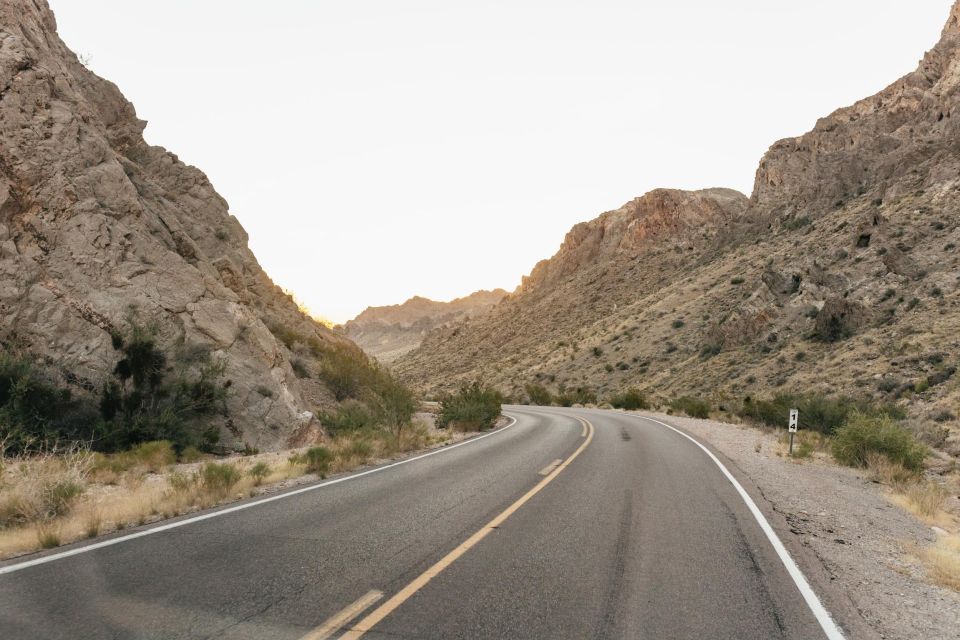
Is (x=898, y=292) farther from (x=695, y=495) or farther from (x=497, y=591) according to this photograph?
(x=497, y=591)

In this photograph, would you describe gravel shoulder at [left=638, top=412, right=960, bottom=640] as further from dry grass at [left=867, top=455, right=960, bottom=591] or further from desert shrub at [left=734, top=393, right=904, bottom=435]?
desert shrub at [left=734, top=393, right=904, bottom=435]

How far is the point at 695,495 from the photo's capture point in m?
9.82

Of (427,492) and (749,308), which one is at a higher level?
(749,308)

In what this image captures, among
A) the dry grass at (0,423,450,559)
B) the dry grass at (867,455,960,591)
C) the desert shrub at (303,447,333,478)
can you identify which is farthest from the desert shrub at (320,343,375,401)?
the dry grass at (867,455,960,591)

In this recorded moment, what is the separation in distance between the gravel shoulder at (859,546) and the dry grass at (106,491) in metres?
8.13

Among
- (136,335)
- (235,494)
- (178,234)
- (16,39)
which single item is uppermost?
(16,39)

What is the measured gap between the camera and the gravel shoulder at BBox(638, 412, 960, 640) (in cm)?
498

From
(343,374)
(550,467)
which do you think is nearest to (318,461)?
(550,467)

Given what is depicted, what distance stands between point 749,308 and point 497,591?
47.9 metres

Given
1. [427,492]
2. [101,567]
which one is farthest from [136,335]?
[101,567]

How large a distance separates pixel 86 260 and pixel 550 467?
15.0m

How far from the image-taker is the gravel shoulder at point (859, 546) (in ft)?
16.4

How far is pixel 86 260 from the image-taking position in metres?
16.7

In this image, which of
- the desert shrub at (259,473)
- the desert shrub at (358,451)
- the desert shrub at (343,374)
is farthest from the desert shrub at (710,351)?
the desert shrub at (259,473)
